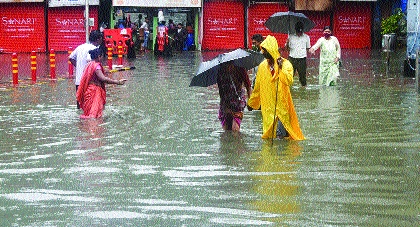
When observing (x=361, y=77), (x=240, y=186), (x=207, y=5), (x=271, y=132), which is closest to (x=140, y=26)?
(x=207, y=5)

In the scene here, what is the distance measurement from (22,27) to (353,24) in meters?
16.6

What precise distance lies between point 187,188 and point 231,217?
1399mm

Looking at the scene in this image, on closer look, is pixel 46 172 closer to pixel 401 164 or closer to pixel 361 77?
pixel 401 164

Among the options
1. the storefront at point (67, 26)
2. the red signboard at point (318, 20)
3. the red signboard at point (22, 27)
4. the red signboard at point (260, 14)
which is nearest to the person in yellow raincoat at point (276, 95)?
the storefront at point (67, 26)

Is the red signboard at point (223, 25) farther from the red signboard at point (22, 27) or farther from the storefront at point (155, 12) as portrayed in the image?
the red signboard at point (22, 27)

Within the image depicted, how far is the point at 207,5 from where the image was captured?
156 ft

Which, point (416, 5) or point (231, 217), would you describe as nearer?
point (231, 217)

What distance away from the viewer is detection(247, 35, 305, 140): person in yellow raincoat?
1196 cm

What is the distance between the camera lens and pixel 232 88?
42.4 ft

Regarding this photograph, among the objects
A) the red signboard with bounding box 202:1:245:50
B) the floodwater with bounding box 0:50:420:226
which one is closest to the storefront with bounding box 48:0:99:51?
the red signboard with bounding box 202:1:245:50

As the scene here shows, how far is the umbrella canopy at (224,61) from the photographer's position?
1262cm

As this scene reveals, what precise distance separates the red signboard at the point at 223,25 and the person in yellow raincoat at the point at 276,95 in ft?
117

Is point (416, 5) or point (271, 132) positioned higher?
point (416, 5)

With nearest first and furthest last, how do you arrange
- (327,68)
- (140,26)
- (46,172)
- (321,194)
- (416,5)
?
(321,194)
(46,172)
(327,68)
(416,5)
(140,26)
